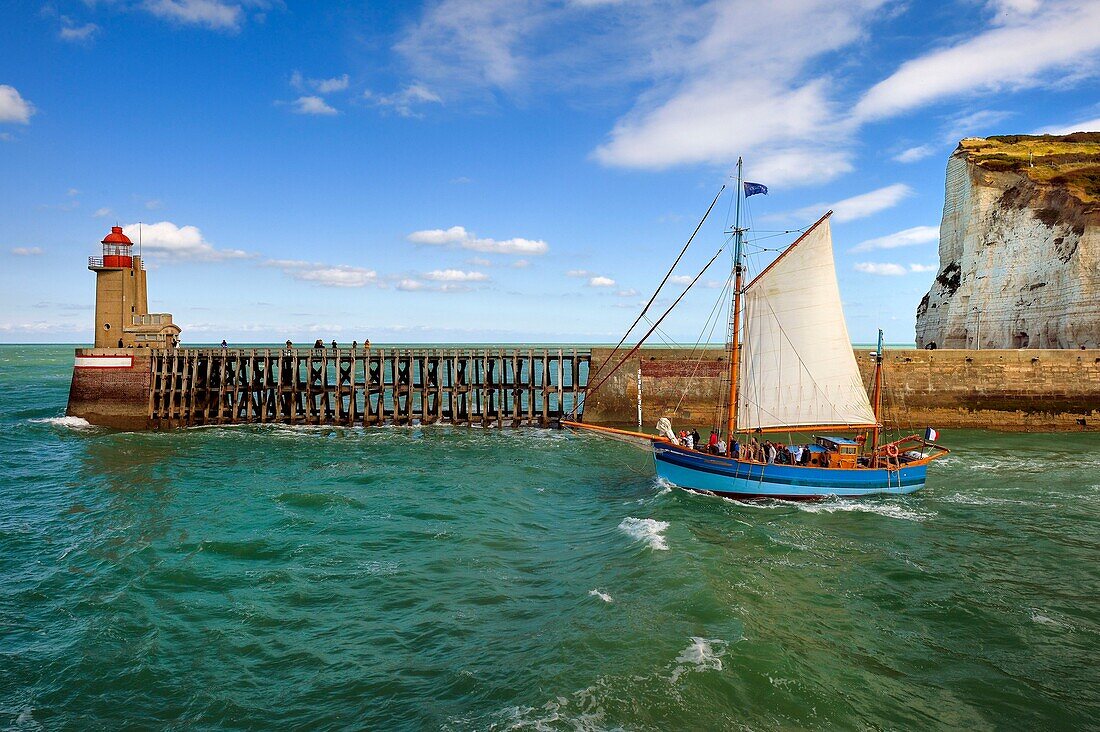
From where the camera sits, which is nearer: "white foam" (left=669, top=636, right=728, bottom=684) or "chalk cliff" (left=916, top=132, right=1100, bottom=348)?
"white foam" (left=669, top=636, right=728, bottom=684)

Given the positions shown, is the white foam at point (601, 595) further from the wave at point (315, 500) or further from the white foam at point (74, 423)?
the white foam at point (74, 423)

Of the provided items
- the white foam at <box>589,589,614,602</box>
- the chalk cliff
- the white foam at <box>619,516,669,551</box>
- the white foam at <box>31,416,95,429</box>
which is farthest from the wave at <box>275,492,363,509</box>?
the chalk cliff

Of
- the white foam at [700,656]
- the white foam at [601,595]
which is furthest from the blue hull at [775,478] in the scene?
the white foam at [700,656]

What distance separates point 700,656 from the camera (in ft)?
35.2

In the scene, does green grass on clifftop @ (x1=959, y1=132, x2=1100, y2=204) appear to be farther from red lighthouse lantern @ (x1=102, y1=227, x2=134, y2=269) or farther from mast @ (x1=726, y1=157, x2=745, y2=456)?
red lighthouse lantern @ (x1=102, y1=227, x2=134, y2=269)

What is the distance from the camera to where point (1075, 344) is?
135 feet

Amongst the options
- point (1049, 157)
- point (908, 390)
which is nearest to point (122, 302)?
point (908, 390)

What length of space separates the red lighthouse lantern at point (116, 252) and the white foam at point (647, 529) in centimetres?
3386

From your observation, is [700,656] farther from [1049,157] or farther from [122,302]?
Result: [1049,157]

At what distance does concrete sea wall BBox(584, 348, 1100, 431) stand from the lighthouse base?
84.7ft

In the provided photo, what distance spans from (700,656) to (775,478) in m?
12.7

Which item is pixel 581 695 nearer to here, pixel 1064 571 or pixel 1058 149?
pixel 1064 571

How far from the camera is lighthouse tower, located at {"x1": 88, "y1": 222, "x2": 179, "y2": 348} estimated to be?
3662 cm

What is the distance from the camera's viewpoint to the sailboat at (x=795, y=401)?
22.5 metres
